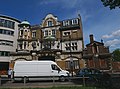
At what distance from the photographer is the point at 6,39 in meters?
42.3

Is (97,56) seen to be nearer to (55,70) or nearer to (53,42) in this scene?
(53,42)

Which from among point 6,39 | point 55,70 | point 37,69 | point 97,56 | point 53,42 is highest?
→ point 6,39

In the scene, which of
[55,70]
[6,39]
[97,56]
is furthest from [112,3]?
[6,39]

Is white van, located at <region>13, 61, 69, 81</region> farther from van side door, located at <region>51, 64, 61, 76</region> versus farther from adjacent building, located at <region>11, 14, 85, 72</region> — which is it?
adjacent building, located at <region>11, 14, 85, 72</region>

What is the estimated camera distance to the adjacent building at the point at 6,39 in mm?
41062

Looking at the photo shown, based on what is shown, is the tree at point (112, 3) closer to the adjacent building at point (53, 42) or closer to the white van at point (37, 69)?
the white van at point (37, 69)

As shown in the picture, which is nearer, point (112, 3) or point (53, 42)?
point (112, 3)

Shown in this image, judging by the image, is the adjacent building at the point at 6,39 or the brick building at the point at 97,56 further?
the adjacent building at the point at 6,39

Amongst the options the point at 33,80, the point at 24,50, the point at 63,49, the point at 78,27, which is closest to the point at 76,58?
the point at 63,49

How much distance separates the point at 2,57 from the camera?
133 feet

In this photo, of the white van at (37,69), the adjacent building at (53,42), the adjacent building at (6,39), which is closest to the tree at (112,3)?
the white van at (37,69)

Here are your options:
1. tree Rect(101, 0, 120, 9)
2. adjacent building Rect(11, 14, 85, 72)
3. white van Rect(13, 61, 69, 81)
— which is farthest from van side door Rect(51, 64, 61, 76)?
adjacent building Rect(11, 14, 85, 72)

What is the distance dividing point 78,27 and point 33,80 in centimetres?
2464

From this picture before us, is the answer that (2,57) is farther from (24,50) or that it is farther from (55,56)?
Result: (55,56)
